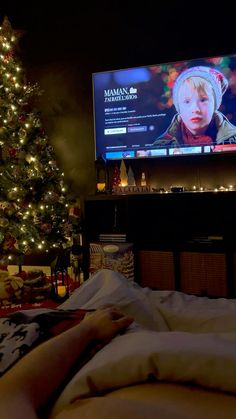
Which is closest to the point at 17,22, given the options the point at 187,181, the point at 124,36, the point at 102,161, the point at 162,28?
the point at 124,36

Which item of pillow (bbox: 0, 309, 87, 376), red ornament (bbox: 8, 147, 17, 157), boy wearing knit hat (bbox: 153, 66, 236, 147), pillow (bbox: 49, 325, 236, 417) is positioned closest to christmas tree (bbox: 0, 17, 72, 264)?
red ornament (bbox: 8, 147, 17, 157)

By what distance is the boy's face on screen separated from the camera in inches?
131

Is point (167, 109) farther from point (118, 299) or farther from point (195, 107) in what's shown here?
point (118, 299)

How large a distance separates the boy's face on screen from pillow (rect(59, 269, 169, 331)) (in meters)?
2.51

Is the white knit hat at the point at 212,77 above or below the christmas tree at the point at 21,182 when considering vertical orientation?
above

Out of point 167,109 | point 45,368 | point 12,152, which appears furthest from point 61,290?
point 45,368

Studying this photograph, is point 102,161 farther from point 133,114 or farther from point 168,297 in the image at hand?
point 168,297

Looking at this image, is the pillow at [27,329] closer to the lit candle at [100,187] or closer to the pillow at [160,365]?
the pillow at [160,365]

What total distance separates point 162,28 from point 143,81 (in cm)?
62

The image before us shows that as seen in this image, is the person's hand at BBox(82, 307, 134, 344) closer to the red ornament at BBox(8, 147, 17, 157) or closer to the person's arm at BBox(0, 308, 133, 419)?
the person's arm at BBox(0, 308, 133, 419)

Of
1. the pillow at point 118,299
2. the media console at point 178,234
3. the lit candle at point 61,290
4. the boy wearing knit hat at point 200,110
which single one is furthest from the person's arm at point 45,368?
the boy wearing knit hat at point 200,110

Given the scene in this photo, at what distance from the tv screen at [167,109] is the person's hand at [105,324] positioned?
2773 millimetres

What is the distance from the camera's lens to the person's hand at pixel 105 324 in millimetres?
733

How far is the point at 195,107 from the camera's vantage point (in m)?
3.37
